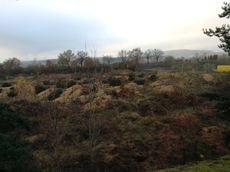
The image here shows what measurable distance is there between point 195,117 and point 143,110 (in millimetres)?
3158

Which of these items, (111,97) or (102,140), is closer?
(102,140)

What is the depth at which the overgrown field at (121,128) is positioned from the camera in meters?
12.7

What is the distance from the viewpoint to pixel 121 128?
1606 cm

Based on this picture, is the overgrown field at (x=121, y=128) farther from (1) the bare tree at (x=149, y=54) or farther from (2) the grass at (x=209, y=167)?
(1) the bare tree at (x=149, y=54)

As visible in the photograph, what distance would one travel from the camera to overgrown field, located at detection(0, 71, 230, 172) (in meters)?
12.7

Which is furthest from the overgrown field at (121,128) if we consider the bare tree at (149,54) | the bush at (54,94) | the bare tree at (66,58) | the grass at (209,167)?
the bare tree at (149,54)

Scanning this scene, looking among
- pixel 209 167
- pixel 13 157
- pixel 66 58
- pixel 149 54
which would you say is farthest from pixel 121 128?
pixel 149 54

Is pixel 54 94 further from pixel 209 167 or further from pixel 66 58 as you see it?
pixel 66 58

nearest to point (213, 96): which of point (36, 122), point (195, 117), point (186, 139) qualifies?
point (186, 139)

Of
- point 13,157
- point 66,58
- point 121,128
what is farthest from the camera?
point 66,58

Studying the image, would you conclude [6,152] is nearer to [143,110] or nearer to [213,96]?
[213,96]

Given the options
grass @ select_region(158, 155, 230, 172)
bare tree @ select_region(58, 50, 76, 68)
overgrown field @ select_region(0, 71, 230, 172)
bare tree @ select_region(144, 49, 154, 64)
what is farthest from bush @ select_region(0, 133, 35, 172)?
bare tree @ select_region(144, 49, 154, 64)

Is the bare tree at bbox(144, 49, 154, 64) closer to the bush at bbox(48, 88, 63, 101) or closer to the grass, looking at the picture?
the bush at bbox(48, 88, 63, 101)

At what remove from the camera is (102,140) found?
583 inches
